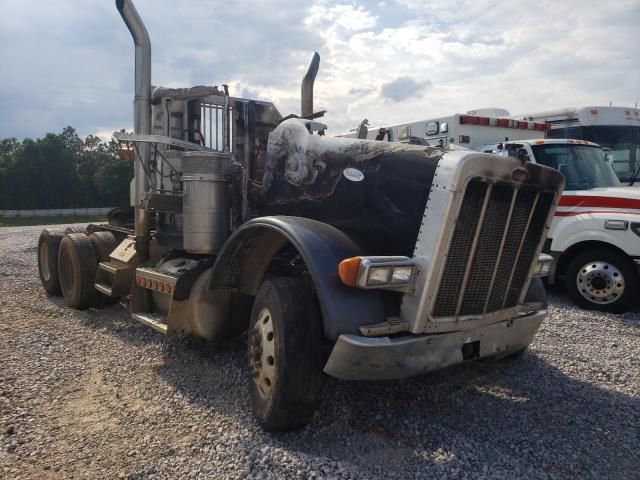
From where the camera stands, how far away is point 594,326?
6555 millimetres

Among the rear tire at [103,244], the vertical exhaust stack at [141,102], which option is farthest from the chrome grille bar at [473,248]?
the rear tire at [103,244]

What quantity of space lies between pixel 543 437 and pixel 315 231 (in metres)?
1.99

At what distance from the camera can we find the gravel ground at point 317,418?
128 inches

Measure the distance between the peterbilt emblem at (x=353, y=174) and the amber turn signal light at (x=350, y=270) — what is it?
879 millimetres

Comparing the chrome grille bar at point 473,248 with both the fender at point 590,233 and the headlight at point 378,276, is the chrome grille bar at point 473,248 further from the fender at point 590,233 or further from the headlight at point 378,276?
the fender at point 590,233

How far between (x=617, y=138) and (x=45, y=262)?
1069 cm

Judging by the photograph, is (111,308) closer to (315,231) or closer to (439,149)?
(315,231)

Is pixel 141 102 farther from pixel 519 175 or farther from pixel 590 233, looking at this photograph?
pixel 590 233

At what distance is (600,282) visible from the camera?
7.38 metres

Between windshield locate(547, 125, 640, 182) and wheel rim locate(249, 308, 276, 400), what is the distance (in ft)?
30.6

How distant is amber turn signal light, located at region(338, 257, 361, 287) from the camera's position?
10.3 feet

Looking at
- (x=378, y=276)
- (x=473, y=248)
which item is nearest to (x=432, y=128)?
(x=473, y=248)

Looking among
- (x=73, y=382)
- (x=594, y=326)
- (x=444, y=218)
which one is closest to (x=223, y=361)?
(x=73, y=382)

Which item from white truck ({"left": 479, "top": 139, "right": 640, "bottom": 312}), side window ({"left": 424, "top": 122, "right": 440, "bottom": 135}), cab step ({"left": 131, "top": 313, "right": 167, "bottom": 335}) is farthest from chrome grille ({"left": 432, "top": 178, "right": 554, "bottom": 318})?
side window ({"left": 424, "top": 122, "right": 440, "bottom": 135})
